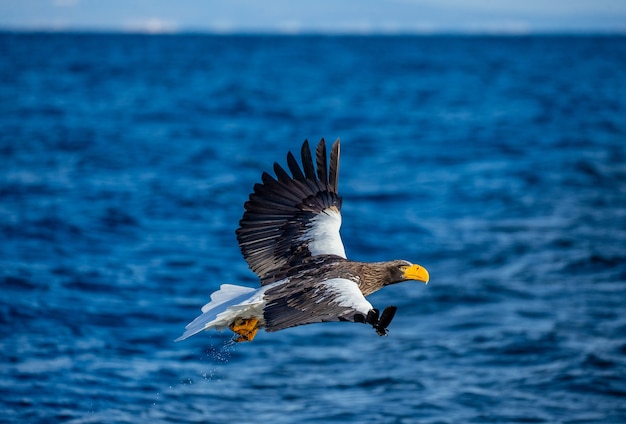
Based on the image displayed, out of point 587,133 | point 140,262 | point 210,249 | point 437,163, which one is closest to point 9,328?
point 140,262

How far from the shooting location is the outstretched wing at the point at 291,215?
691cm

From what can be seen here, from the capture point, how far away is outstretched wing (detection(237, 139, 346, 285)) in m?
6.91

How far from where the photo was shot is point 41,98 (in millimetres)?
37781

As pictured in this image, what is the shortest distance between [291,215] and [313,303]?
1.33 m

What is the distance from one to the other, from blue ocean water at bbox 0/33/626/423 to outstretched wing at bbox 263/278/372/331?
305 cm

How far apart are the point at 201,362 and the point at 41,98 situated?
29.9m

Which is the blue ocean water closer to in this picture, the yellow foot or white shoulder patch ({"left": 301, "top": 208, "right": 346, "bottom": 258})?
the yellow foot

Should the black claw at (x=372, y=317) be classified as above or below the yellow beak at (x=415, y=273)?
below

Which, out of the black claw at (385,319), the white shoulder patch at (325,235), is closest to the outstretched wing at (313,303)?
the black claw at (385,319)

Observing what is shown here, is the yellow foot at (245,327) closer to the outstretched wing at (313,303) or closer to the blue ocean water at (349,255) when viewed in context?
the outstretched wing at (313,303)

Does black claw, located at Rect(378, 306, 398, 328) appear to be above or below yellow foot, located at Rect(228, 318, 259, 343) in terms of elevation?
below

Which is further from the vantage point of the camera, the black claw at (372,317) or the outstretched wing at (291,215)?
the outstretched wing at (291,215)

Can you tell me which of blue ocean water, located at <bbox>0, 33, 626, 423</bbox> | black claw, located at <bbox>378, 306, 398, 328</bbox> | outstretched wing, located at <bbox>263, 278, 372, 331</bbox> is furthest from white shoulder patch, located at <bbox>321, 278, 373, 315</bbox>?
blue ocean water, located at <bbox>0, 33, 626, 423</bbox>

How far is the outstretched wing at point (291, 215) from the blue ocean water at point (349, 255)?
98.7 inches
